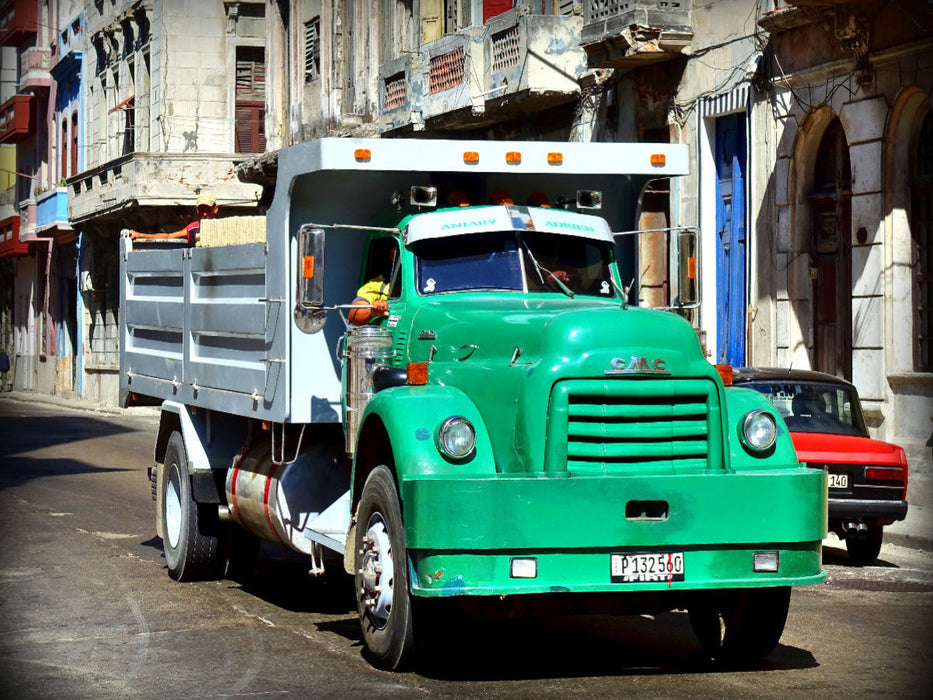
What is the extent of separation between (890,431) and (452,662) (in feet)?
35.3

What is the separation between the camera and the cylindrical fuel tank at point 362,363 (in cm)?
917

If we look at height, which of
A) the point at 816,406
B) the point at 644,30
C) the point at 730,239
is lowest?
the point at 816,406

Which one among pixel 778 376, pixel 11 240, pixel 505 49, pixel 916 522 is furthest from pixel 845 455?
pixel 11 240

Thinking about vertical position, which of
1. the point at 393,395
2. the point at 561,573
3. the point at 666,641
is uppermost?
the point at 393,395

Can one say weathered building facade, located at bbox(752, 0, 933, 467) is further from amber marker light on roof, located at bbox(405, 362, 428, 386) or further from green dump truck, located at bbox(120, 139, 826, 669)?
amber marker light on roof, located at bbox(405, 362, 428, 386)

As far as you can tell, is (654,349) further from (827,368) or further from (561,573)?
(827,368)

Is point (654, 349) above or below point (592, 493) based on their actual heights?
above

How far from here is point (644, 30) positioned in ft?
72.5

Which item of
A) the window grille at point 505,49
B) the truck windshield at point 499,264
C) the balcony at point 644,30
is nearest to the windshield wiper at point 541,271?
the truck windshield at point 499,264

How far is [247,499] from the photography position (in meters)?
10.7

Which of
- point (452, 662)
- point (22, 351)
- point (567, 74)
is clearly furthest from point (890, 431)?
point (22, 351)

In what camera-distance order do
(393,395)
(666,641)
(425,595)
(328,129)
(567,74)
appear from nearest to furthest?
1. (425,595)
2. (393,395)
3. (666,641)
4. (567,74)
5. (328,129)

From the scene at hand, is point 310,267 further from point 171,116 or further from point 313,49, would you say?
point 171,116

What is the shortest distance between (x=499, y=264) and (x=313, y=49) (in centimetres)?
2746
